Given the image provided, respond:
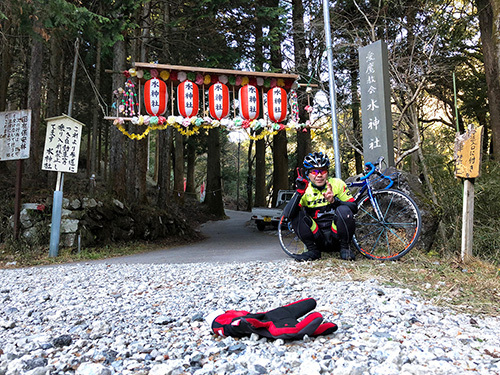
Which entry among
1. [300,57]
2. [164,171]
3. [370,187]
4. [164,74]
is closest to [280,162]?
[164,171]

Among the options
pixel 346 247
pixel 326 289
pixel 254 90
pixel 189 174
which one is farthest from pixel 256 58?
pixel 189 174

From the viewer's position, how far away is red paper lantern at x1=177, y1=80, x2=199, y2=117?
805cm

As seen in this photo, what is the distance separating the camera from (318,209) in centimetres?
512

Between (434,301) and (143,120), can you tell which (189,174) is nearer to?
(143,120)

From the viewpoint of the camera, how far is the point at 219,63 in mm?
11891

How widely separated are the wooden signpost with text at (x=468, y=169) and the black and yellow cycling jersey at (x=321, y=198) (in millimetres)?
1457

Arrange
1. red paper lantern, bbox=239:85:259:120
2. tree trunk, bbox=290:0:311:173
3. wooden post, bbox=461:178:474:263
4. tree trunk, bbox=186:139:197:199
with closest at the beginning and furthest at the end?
wooden post, bbox=461:178:474:263
red paper lantern, bbox=239:85:259:120
tree trunk, bbox=290:0:311:173
tree trunk, bbox=186:139:197:199

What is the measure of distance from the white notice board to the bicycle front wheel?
22.3ft

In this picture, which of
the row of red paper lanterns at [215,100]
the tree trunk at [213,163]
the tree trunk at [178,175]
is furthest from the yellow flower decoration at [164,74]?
the tree trunk at [178,175]

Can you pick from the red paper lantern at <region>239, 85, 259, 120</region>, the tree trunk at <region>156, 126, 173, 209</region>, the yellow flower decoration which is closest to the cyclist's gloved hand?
the red paper lantern at <region>239, 85, 259, 120</region>

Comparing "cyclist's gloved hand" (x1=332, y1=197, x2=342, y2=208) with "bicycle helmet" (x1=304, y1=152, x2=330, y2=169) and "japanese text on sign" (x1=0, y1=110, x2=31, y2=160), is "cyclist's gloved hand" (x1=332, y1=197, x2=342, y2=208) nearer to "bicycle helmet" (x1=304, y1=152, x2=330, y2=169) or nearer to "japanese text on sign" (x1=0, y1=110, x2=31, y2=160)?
"bicycle helmet" (x1=304, y1=152, x2=330, y2=169)

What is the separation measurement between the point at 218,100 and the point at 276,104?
1.39 metres

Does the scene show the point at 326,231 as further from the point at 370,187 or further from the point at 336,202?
the point at 370,187

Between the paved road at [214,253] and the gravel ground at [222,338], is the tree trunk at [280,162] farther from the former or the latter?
the gravel ground at [222,338]
